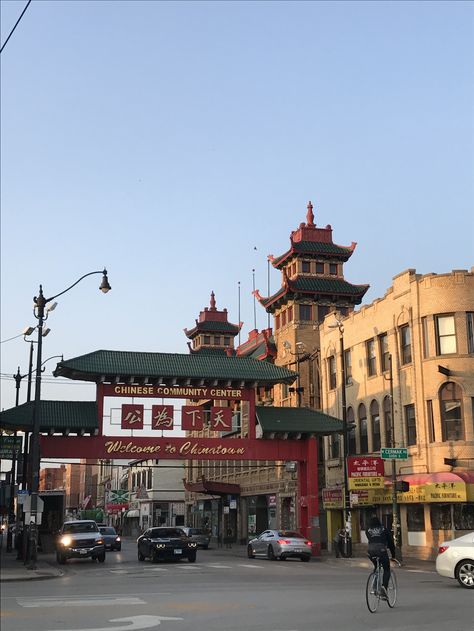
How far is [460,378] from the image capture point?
3672 cm

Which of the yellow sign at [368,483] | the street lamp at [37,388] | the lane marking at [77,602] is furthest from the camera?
the yellow sign at [368,483]

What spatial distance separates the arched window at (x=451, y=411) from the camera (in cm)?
3653

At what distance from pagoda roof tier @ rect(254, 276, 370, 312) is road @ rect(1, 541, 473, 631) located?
3560 centimetres

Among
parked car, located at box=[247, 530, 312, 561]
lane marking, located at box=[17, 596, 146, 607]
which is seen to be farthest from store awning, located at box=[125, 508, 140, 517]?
lane marking, located at box=[17, 596, 146, 607]

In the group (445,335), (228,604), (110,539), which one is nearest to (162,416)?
(445,335)

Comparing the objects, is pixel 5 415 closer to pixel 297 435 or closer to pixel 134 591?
pixel 297 435

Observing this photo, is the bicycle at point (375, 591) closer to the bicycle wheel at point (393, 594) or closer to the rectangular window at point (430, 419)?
the bicycle wheel at point (393, 594)

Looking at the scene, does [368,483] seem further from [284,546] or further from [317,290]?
[317,290]

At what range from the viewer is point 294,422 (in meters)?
40.2

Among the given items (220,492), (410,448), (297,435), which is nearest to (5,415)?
(297,435)

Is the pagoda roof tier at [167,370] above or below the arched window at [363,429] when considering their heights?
above

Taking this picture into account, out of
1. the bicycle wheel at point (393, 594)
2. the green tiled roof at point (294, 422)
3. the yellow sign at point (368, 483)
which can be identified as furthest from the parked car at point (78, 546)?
the bicycle wheel at point (393, 594)

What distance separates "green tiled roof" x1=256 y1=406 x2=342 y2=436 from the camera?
39531 millimetres

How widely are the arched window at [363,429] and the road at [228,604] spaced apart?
19835 millimetres
